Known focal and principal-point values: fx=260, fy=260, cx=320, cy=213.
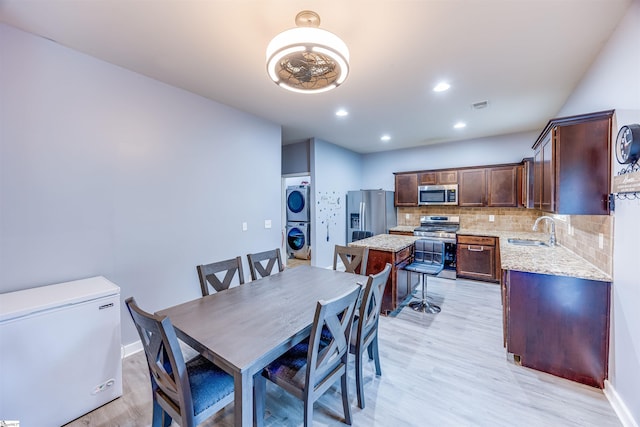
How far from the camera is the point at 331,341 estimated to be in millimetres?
1568

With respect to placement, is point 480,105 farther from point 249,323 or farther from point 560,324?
point 249,323

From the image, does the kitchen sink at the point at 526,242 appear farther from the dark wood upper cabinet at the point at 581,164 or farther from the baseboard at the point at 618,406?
the baseboard at the point at 618,406

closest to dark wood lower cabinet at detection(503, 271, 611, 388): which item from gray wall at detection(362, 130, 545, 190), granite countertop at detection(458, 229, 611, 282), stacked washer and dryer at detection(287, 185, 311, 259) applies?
granite countertop at detection(458, 229, 611, 282)

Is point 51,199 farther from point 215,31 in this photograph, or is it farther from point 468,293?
point 468,293

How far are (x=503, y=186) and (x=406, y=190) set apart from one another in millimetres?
1725

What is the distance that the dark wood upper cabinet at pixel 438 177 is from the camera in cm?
513

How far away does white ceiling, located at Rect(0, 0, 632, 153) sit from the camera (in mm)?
1718

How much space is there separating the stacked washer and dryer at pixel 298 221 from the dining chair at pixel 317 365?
460 cm

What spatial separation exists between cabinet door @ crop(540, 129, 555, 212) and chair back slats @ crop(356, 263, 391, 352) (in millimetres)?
1709

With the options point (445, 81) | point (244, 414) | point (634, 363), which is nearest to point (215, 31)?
point (445, 81)

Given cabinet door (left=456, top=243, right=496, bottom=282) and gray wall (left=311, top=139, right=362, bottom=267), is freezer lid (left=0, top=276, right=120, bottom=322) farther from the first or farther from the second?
cabinet door (left=456, top=243, right=496, bottom=282)

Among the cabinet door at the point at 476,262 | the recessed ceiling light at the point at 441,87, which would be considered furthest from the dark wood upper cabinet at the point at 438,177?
the recessed ceiling light at the point at 441,87

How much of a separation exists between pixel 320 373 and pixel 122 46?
2891 mm

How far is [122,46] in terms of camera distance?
2.14 m
